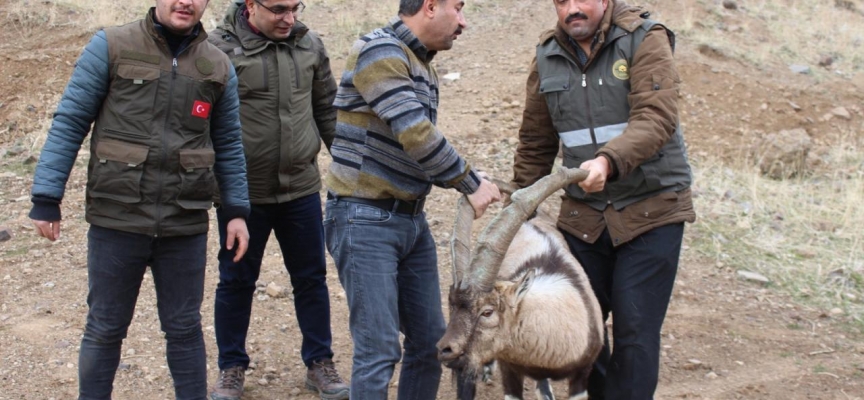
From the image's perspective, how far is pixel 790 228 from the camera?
8.36m

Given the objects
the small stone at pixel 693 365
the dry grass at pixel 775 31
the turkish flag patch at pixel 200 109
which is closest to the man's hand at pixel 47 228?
the turkish flag patch at pixel 200 109

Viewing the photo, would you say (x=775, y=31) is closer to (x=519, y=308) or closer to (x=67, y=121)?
(x=519, y=308)

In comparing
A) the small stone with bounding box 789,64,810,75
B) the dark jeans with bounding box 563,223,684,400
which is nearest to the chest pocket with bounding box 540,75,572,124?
the dark jeans with bounding box 563,223,684,400

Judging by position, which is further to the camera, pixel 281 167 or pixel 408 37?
pixel 281 167

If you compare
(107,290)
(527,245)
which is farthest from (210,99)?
(527,245)

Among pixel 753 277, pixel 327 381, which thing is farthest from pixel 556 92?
pixel 753 277

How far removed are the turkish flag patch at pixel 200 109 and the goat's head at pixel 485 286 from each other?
117cm

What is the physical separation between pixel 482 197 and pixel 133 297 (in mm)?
1561

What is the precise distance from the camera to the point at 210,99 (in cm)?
384

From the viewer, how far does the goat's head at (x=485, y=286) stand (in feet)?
12.8

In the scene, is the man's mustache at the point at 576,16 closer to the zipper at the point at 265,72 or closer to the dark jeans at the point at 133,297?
the zipper at the point at 265,72

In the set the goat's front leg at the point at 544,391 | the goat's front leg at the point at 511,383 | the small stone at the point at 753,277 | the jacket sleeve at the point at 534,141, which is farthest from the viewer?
the small stone at the point at 753,277

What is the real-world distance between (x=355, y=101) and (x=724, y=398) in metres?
3.05

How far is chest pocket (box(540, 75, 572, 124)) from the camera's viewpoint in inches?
164
